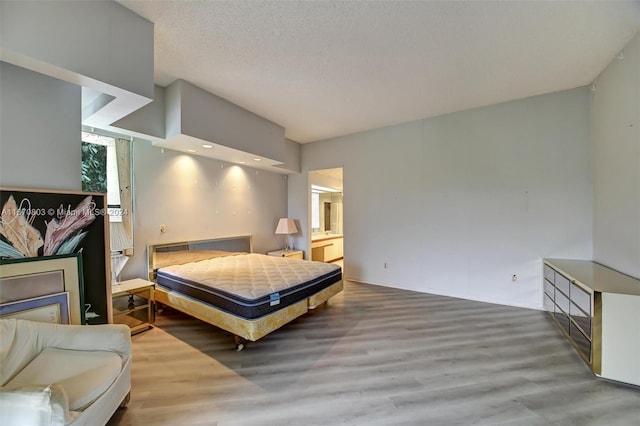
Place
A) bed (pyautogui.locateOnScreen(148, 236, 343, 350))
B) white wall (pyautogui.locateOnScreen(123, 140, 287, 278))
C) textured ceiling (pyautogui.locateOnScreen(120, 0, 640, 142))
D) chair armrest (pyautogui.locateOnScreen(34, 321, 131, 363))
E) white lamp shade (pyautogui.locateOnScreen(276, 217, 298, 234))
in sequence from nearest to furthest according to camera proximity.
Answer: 1. chair armrest (pyautogui.locateOnScreen(34, 321, 131, 363))
2. textured ceiling (pyautogui.locateOnScreen(120, 0, 640, 142))
3. bed (pyautogui.locateOnScreen(148, 236, 343, 350))
4. white wall (pyautogui.locateOnScreen(123, 140, 287, 278))
5. white lamp shade (pyautogui.locateOnScreen(276, 217, 298, 234))

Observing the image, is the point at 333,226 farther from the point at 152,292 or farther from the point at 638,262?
the point at 638,262

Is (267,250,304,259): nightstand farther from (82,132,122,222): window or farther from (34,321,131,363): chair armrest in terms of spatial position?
(34,321,131,363): chair armrest

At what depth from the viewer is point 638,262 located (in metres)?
2.15

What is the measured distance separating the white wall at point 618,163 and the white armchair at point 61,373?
4187mm

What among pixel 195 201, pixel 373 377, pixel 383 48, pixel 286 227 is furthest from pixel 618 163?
pixel 195 201

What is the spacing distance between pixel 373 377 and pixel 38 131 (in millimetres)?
3300

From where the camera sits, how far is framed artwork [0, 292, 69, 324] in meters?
1.61

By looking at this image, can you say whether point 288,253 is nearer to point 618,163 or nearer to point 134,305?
point 134,305

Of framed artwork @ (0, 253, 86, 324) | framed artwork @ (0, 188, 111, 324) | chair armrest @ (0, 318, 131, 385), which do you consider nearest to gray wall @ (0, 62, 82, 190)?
framed artwork @ (0, 188, 111, 324)

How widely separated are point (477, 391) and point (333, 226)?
6.00 meters

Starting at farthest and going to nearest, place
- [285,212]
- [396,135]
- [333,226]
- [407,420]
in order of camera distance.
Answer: [333,226] → [285,212] → [396,135] → [407,420]

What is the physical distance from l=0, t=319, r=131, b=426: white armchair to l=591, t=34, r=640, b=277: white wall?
165 inches

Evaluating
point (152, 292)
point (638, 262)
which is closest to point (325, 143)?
point (152, 292)

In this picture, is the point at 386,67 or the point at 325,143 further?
the point at 325,143
